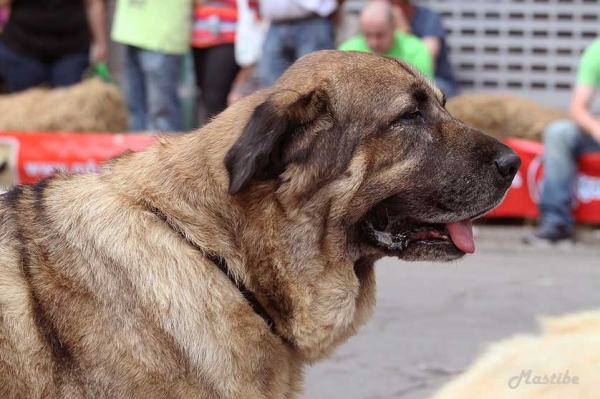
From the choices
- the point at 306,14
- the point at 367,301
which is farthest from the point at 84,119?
the point at 367,301

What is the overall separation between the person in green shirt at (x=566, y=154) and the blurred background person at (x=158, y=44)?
3377 millimetres

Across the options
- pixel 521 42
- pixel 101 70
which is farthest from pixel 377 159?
pixel 521 42

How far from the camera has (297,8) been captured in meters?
8.14

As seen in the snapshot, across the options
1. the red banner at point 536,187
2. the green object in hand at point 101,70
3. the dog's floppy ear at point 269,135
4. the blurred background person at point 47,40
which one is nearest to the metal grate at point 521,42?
the red banner at point 536,187

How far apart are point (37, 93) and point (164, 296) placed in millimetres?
6961

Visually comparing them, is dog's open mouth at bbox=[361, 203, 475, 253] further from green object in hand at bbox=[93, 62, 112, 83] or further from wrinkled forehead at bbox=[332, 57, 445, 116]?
green object in hand at bbox=[93, 62, 112, 83]

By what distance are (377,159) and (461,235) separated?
443mm

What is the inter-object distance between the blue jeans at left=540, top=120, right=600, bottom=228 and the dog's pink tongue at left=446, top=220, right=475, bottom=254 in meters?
4.90

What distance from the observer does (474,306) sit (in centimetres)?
632

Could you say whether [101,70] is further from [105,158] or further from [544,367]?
[544,367]

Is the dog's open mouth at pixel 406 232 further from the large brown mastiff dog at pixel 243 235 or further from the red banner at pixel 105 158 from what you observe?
the red banner at pixel 105 158

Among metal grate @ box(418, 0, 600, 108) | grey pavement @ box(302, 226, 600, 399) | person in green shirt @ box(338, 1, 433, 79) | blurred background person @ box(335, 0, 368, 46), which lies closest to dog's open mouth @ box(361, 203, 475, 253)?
grey pavement @ box(302, 226, 600, 399)

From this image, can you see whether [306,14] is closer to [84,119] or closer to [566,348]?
[84,119]

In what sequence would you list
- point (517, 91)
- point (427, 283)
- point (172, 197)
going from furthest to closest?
point (517, 91) → point (427, 283) → point (172, 197)
